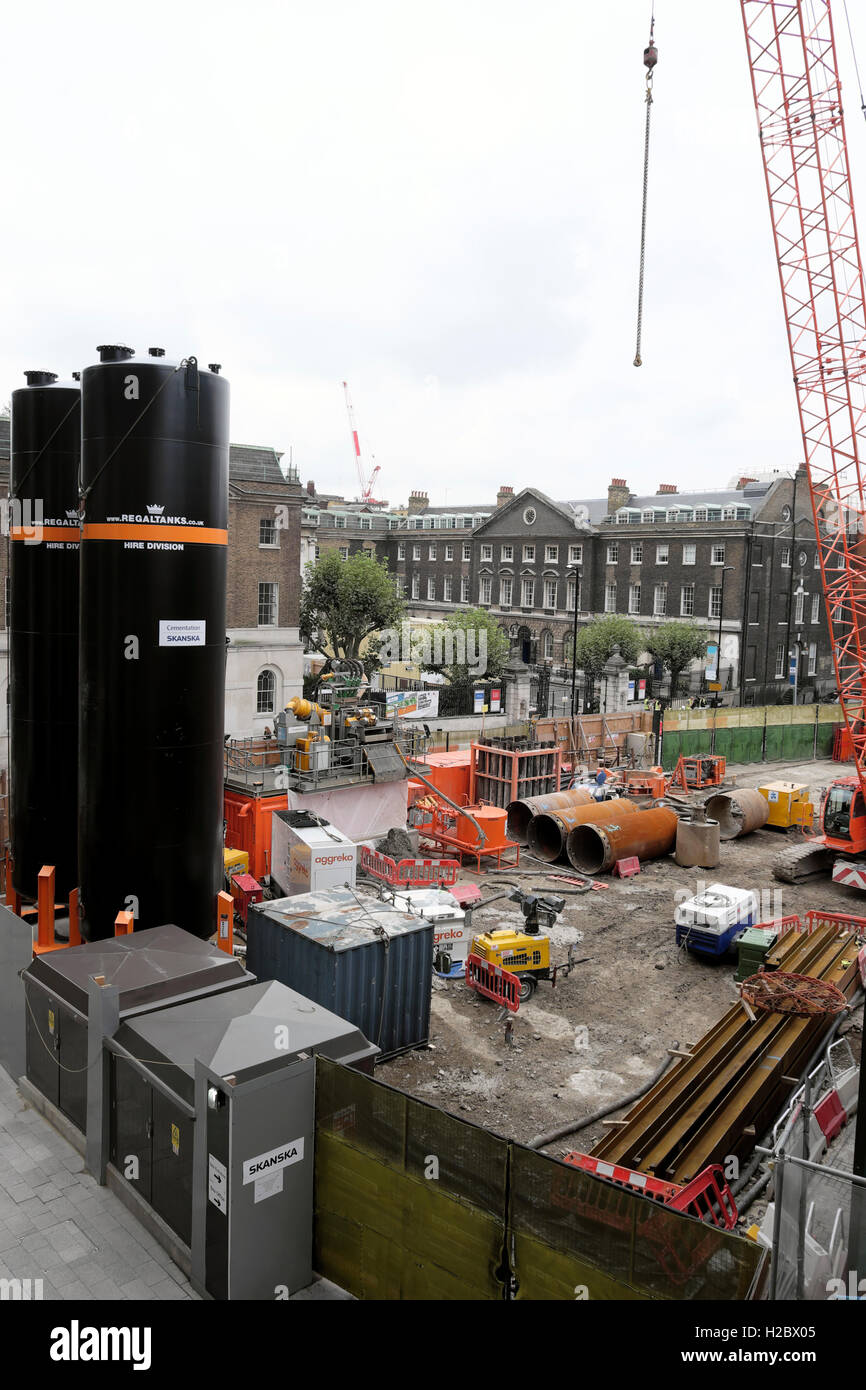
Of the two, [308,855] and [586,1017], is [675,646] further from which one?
[586,1017]

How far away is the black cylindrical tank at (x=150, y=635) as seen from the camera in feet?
39.4

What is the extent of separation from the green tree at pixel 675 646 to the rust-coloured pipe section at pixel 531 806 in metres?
32.4

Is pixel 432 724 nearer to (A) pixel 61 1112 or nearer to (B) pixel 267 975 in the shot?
(B) pixel 267 975

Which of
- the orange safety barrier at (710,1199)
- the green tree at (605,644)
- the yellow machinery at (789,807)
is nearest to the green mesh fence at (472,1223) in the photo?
the orange safety barrier at (710,1199)

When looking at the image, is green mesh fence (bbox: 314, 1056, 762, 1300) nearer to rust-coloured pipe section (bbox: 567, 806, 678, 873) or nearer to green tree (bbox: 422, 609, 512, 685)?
rust-coloured pipe section (bbox: 567, 806, 678, 873)

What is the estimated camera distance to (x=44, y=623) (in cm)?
1527

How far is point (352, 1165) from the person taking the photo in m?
8.68

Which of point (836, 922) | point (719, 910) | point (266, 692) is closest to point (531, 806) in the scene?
point (719, 910)

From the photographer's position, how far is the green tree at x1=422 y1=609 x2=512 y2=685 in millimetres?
53469

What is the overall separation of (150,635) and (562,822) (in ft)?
55.0

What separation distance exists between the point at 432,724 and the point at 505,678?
4.70 metres

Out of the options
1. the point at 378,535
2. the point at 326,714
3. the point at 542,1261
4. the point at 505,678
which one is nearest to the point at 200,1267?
the point at 542,1261

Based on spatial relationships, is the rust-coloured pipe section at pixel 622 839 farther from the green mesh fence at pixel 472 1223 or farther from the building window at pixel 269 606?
the building window at pixel 269 606
